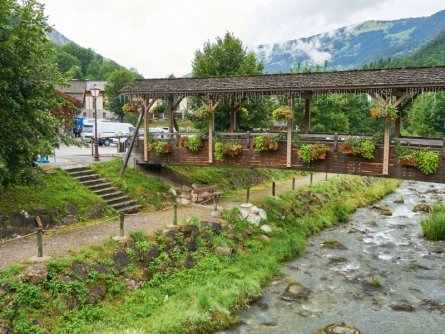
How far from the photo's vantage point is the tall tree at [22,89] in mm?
13938

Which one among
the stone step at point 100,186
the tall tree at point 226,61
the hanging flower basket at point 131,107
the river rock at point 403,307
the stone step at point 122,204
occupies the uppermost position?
the tall tree at point 226,61

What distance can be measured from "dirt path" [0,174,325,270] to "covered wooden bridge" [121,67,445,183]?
3.55m

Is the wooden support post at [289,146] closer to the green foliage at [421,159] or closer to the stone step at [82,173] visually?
the green foliage at [421,159]

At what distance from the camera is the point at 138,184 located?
23.3 m

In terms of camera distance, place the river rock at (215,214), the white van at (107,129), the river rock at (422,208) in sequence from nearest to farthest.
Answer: the river rock at (215,214)
the river rock at (422,208)
the white van at (107,129)

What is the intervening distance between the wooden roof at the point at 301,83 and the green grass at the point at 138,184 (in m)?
4.38

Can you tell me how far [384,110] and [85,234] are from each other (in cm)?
1288

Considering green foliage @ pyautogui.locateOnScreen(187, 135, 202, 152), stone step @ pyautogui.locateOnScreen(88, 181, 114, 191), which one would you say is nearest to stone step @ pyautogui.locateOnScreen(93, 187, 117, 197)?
stone step @ pyautogui.locateOnScreen(88, 181, 114, 191)

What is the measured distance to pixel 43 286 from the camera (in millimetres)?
12305

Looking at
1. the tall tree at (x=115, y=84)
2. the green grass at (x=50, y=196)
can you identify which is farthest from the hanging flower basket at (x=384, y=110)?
the tall tree at (x=115, y=84)

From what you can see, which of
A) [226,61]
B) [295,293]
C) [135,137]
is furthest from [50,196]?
[226,61]

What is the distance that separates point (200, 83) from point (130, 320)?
553 inches

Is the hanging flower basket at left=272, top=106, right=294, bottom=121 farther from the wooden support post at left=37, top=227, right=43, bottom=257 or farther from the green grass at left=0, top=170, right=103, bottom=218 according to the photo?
the wooden support post at left=37, top=227, right=43, bottom=257

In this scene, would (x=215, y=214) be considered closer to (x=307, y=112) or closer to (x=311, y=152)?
(x=311, y=152)
